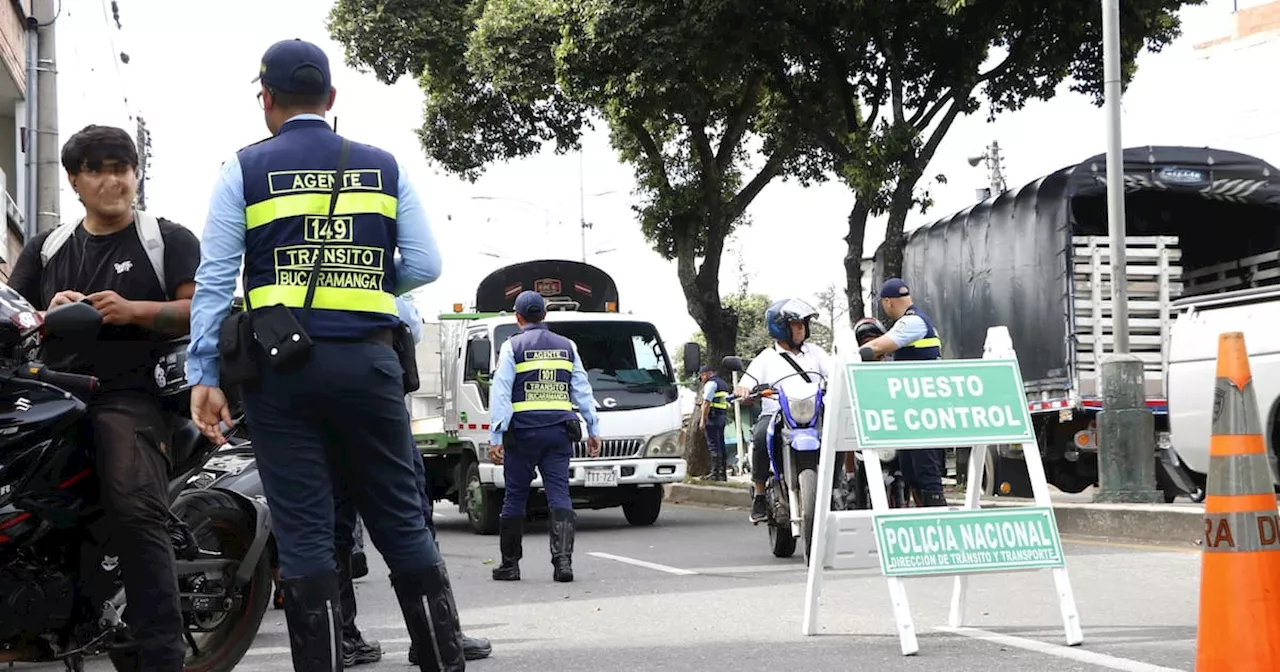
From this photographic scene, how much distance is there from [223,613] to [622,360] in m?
10.1

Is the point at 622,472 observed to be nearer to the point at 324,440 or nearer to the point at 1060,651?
the point at 1060,651

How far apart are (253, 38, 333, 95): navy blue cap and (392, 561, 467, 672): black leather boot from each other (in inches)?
56.4

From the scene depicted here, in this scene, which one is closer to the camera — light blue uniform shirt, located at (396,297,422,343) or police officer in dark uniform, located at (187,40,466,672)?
police officer in dark uniform, located at (187,40,466,672)

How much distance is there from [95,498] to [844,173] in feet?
49.5

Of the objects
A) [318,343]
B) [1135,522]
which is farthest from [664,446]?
[318,343]

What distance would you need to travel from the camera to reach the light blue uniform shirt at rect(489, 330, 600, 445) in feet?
34.0

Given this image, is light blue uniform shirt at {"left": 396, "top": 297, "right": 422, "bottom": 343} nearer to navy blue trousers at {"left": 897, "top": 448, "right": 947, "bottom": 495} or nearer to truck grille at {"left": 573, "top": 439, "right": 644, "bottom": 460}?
navy blue trousers at {"left": 897, "top": 448, "right": 947, "bottom": 495}

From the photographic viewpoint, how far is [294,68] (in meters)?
4.69

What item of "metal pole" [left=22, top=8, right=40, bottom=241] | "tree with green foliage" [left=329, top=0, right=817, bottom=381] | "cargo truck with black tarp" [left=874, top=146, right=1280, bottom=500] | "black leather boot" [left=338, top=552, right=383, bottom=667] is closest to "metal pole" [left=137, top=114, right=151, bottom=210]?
"tree with green foliage" [left=329, top=0, right=817, bottom=381]

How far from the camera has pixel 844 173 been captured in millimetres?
19578

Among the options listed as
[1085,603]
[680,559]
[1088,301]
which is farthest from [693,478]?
[1085,603]

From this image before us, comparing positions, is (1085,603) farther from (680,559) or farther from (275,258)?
(275,258)

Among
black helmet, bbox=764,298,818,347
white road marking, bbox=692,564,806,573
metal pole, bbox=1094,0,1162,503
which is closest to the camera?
Answer: white road marking, bbox=692,564,806,573

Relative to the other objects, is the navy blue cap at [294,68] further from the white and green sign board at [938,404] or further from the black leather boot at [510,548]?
the black leather boot at [510,548]
